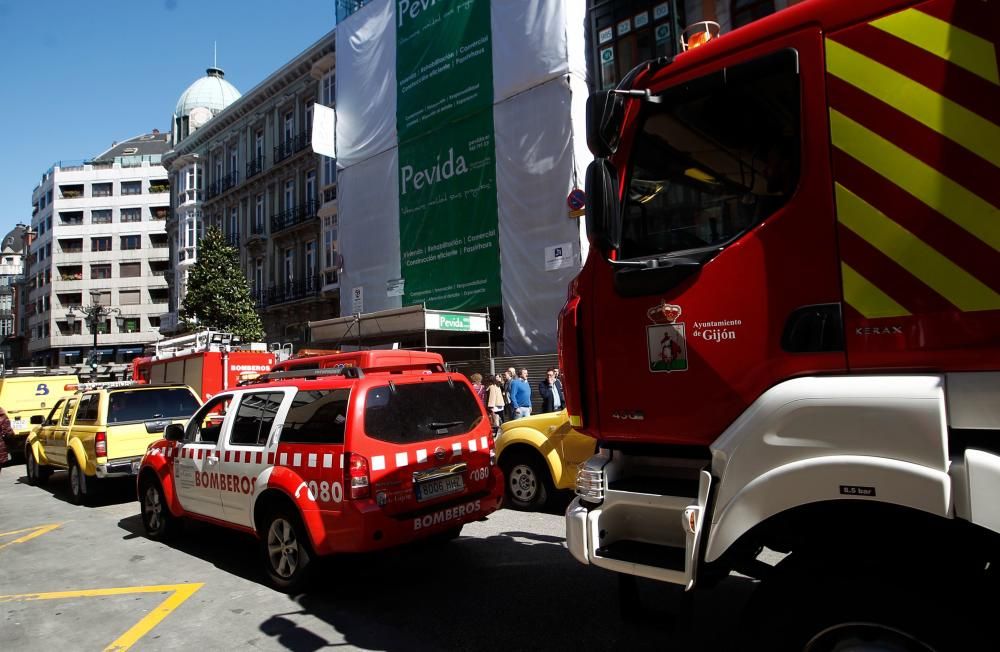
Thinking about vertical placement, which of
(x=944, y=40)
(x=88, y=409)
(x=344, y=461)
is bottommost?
(x=344, y=461)

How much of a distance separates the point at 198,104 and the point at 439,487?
201 feet

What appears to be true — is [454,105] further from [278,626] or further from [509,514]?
[278,626]

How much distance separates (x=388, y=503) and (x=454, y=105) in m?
16.1

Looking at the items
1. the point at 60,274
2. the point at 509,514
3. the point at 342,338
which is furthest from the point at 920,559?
the point at 60,274

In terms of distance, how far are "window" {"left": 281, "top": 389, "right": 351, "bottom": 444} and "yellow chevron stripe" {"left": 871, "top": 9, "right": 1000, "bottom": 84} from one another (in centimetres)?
404

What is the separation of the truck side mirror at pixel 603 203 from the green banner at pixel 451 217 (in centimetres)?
1442

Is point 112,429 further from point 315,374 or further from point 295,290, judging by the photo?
point 295,290

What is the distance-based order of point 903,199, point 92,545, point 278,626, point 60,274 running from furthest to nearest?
point 60,274, point 92,545, point 278,626, point 903,199

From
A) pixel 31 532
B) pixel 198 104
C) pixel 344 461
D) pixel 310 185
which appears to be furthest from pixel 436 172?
pixel 198 104

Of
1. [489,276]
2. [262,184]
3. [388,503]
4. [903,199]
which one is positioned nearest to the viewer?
[903,199]

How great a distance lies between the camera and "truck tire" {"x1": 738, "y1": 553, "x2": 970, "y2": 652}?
2.18 meters

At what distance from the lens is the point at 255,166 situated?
3381cm

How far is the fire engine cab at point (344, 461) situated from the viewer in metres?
4.74

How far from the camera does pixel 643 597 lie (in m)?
4.51
